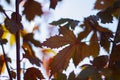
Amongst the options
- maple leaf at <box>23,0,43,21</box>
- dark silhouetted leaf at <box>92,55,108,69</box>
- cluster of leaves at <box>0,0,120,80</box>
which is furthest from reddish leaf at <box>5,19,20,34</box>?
dark silhouetted leaf at <box>92,55,108,69</box>

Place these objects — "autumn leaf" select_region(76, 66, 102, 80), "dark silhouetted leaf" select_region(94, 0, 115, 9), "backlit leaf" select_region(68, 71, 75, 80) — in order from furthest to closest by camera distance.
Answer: "dark silhouetted leaf" select_region(94, 0, 115, 9)
"backlit leaf" select_region(68, 71, 75, 80)
"autumn leaf" select_region(76, 66, 102, 80)

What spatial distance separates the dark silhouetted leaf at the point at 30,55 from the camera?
97 centimetres

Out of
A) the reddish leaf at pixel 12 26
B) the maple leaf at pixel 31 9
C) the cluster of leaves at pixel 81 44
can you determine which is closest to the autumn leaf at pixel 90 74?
the cluster of leaves at pixel 81 44

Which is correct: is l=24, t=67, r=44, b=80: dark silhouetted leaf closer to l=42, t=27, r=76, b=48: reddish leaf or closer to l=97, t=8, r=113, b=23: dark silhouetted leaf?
l=42, t=27, r=76, b=48: reddish leaf

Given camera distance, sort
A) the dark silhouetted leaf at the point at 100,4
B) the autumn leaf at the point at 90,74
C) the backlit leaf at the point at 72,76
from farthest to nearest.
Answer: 1. the dark silhouetted leaf at the point at 100,4
2. the backlit leaf at the point at 72,76
3. the autumn leaf at the point at 90,74

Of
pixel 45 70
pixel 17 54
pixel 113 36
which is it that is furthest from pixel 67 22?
pixel 45 70

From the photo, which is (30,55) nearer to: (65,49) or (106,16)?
(65,49)

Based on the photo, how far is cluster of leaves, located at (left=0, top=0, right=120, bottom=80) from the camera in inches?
29.0

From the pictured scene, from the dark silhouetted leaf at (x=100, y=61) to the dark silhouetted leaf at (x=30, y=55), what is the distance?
0.26 m

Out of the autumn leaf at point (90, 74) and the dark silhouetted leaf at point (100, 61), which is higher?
the dark silhouetted leaf at point (100, 61)

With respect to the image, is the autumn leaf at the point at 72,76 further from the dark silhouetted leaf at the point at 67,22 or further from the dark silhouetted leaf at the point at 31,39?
the dark silhouetted leaf at the point at 31,39

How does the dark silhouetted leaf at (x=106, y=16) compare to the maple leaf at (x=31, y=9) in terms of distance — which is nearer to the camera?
the dark silhouetted leaf at (x=106, y=16)

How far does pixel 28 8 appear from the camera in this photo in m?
1.04

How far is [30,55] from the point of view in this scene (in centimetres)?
100
